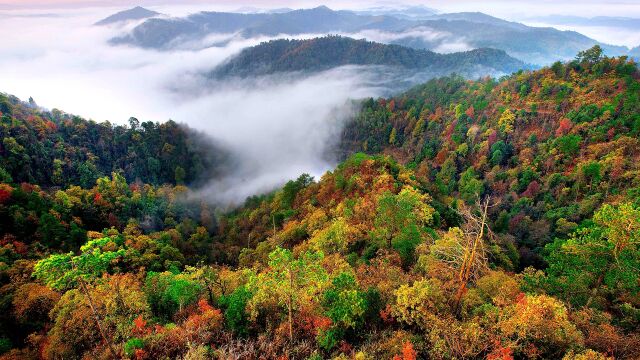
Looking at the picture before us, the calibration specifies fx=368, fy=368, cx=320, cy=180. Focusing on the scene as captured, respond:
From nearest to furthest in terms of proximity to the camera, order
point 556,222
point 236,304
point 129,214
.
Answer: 1. point 236,304
2. point 556,222
3. point 129,214

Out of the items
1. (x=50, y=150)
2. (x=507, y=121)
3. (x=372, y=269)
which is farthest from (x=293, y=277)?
(x=50, y=150)

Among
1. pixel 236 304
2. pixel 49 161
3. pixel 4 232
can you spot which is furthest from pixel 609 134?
pixel 49 161

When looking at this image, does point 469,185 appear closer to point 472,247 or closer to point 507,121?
point 507,121

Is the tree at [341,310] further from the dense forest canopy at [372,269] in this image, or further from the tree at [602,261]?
the tree at [602,261]

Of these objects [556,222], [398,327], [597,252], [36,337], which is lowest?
[556,222]

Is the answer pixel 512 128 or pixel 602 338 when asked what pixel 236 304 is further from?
pixel 512 128

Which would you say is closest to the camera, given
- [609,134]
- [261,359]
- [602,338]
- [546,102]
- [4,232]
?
[602,338]
